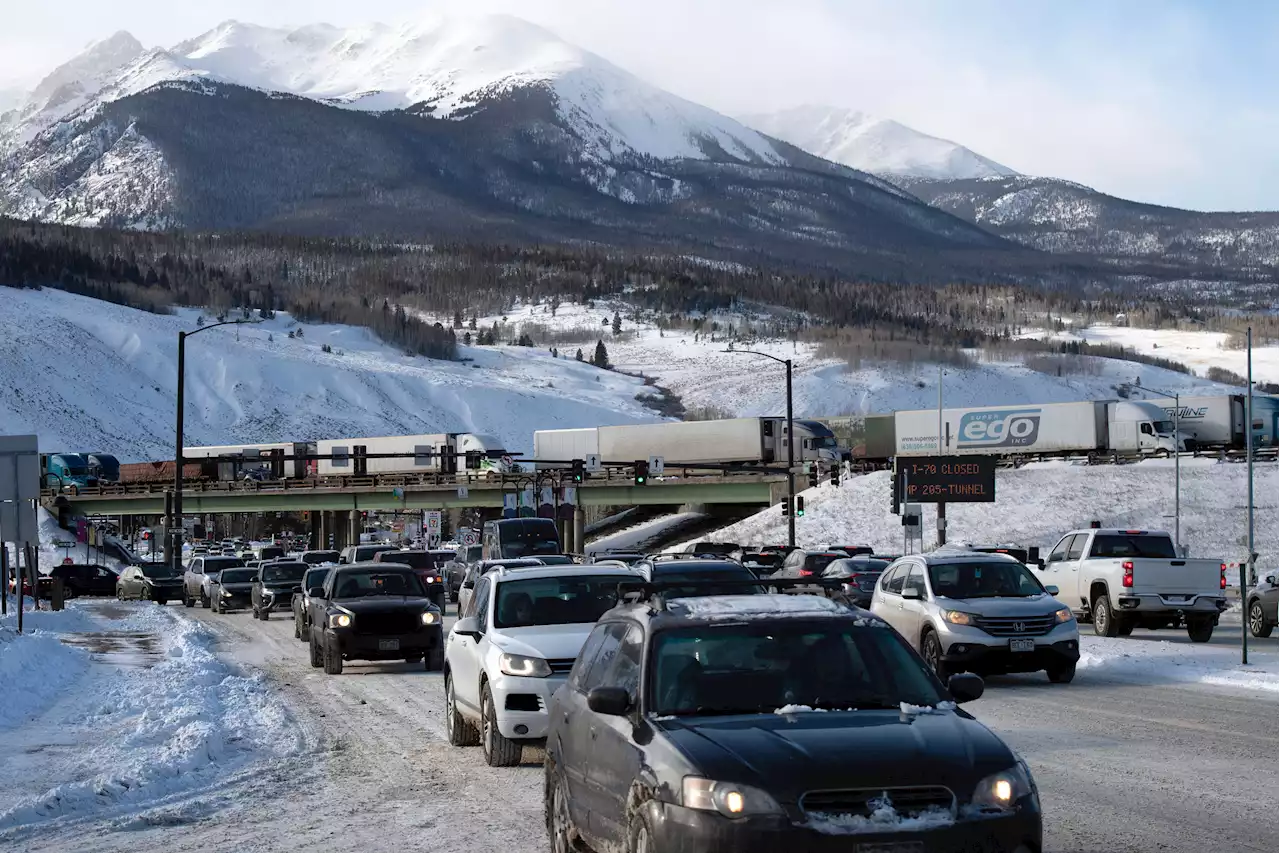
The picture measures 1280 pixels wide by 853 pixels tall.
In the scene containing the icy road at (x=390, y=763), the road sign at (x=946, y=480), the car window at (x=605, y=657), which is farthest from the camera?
the road sign at (x=946, y=480)

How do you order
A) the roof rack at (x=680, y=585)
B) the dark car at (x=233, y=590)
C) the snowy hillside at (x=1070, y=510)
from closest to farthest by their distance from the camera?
the roof rack at (x=680, y=585)
the dark car at (x=233, y=590)
the snowy hillside at (x=1070, y=510)

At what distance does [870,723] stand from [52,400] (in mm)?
175875

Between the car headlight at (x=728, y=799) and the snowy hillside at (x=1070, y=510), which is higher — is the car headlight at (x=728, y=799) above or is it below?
above

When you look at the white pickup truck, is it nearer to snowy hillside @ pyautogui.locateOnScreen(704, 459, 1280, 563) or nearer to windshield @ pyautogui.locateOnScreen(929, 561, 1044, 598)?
windshield @ pyautogui.locateOnScreen(929, 561, 1044, 598)

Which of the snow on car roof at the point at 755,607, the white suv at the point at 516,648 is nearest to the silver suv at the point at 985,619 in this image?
the white suv at the point at 516,648

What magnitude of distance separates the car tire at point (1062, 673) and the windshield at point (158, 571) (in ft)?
137

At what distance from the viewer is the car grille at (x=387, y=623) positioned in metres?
24.7

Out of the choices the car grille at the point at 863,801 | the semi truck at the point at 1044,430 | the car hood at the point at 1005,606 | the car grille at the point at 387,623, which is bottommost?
the car grille at the point at 387,623

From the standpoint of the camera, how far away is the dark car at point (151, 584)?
5609cm

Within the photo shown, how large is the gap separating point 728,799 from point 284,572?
3810 cm

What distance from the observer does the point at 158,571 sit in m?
57.9

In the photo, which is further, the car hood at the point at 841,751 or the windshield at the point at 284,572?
the windshield at the point at 284,572

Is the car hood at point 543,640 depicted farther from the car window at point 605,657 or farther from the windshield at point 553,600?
the car window at point 605,657

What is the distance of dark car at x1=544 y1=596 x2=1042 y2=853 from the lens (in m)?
7.36
